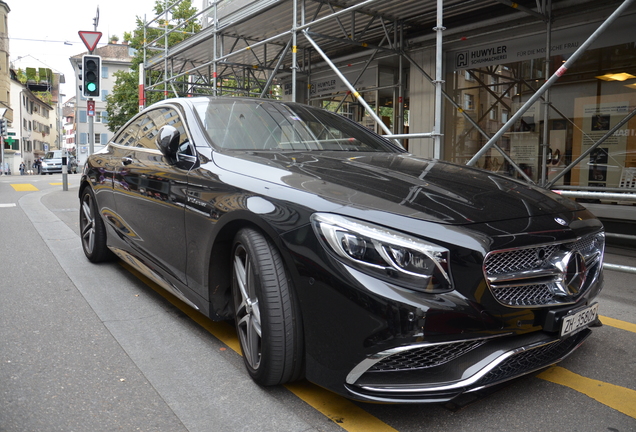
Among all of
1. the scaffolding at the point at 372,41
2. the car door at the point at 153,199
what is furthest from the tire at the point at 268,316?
the scaffolding at the point at 372,41

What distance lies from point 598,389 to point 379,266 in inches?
55.0

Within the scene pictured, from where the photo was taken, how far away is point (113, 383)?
2754 mm

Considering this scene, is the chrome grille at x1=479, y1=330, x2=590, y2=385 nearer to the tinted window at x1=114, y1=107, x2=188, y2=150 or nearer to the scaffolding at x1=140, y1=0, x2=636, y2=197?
the tinted window at x1=114, y1=107, x2=188, y2=150

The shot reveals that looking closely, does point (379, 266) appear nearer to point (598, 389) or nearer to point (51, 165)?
point (598, 389)

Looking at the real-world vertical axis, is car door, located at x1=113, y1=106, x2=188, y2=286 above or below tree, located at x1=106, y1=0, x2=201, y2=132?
below

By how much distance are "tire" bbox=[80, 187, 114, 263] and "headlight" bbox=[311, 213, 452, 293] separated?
139 inches

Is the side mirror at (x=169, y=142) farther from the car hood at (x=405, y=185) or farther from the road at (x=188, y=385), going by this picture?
the road at (x=188, y=385)

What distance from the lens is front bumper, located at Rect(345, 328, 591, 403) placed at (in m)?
2.08

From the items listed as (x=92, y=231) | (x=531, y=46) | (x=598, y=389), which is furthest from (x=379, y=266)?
(x=531, y=46)

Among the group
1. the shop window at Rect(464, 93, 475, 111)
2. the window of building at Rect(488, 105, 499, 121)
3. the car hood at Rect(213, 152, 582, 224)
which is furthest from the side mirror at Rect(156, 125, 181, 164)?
the shop window at Rect(464, 93, 475, 111)

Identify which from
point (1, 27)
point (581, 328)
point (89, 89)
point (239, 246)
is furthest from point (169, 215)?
point (1, 27)

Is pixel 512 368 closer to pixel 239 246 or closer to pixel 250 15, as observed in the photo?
pixel 239 246

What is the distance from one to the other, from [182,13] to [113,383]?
32.2 metres

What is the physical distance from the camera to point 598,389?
2670 millimetres
